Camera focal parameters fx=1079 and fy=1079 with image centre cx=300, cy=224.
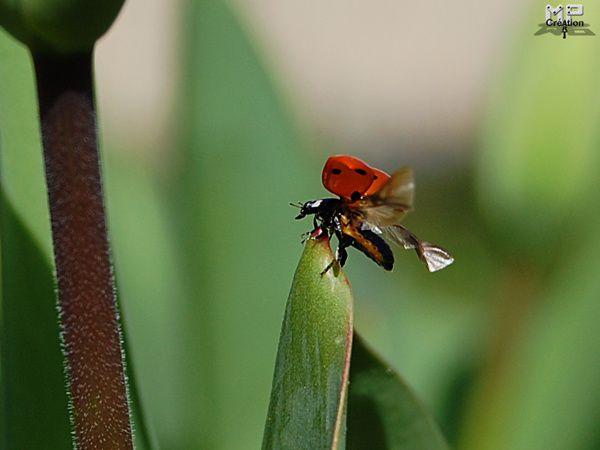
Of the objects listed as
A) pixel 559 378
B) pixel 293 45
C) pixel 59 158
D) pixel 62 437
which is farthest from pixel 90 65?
pixel 293 45

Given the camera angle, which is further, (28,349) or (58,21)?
(28,349)

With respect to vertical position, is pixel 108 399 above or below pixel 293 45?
above

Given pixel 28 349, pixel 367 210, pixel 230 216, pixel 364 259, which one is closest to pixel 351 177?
pixel 367 210

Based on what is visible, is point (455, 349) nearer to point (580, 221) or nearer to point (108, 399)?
point (580, 221)

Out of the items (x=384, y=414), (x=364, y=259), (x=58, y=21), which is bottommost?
(x=364, y=259)

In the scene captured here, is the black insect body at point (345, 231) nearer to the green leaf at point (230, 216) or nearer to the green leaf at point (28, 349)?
the green leaf at point (28, 349)

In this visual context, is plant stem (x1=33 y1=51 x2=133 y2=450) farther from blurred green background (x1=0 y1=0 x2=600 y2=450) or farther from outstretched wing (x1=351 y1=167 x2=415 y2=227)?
blurred green background (x1=0 y1=0 x2=600 y2=450)

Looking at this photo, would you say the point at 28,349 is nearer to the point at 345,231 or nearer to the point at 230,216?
the point at 345,231
